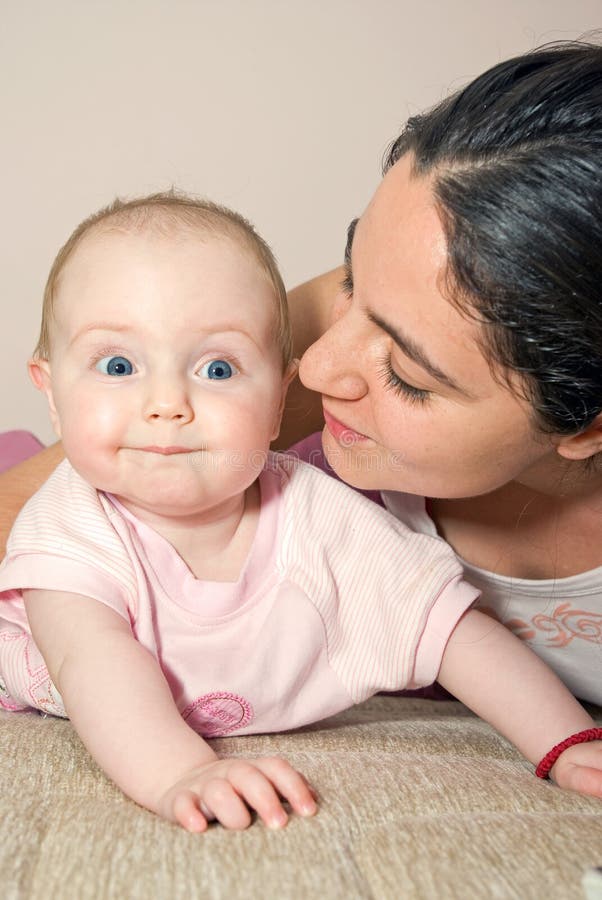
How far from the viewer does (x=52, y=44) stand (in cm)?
226

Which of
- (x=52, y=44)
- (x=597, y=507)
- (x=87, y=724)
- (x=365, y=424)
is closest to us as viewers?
(x=87, y=724)

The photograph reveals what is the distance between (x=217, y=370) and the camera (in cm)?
123

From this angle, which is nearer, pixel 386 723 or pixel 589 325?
pixel 589 325

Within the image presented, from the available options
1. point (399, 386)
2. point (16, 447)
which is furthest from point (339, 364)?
point (16, 447)

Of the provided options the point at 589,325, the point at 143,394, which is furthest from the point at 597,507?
the point at 143,394

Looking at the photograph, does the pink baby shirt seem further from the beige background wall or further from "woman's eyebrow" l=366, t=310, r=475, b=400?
the beige background wall

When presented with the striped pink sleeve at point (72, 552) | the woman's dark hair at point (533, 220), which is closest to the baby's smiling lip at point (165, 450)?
the striped pink sleeve at point (72, 552)

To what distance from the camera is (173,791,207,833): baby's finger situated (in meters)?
0.86

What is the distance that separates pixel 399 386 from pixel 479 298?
16 cm

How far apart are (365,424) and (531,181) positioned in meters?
0.37

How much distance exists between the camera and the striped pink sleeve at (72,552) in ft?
3.88

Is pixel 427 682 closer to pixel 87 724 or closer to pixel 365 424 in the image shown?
pixel 365 424

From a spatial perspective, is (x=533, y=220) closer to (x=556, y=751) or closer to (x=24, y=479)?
(x=556, y=751)

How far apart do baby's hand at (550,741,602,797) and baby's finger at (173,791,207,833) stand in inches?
16.5
